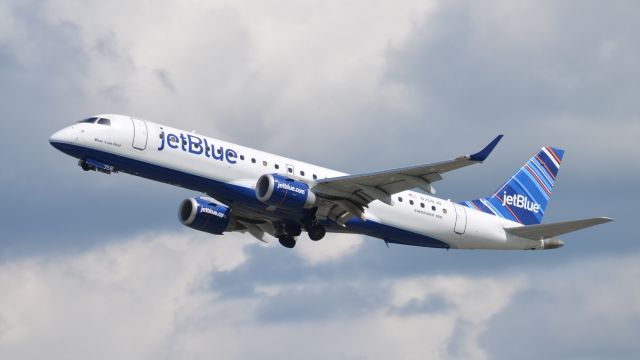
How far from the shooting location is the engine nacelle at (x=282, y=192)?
65.9m

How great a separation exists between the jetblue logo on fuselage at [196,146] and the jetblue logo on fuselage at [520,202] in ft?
62.4

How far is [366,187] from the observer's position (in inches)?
2655

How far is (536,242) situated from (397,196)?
29.5ft

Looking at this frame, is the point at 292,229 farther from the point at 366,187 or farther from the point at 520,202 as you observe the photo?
the point at 520,202

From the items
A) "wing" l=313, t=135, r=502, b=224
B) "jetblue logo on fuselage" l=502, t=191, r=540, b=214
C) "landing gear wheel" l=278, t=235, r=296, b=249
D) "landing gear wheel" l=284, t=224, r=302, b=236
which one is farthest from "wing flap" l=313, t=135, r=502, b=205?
"jetblue logo on fuselage" l=502, t=191, r=540, b=214

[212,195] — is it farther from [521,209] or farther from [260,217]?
A: [521,209]

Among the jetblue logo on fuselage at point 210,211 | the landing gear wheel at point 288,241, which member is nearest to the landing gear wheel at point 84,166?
the jetblue logo on fuselage at point 210,211

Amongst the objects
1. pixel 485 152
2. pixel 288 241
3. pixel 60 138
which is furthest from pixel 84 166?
pixel 485 152

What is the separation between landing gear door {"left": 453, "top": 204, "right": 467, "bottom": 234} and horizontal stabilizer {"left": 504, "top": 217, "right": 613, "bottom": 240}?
2882mm

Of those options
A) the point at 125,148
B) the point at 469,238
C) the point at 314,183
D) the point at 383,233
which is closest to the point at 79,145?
the point at 125,148

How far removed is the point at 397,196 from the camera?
72.0 meters

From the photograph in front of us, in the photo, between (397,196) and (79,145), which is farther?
(397,196)

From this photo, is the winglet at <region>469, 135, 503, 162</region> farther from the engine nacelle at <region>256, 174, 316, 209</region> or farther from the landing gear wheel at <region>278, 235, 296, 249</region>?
the landing gear wheel at <region>278, 235, 296, 249</region>

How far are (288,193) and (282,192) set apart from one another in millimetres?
345
